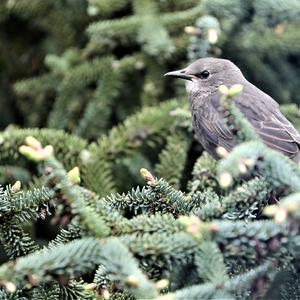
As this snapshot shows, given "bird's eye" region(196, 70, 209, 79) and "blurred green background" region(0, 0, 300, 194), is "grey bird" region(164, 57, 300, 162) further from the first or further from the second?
"blurred green background" region(0, 0, 300, 194)

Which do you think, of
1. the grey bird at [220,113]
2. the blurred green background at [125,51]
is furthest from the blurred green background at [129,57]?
the grey bird at [220,113]

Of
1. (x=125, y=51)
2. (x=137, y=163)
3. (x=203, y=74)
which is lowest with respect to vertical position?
(x=137, y=163)

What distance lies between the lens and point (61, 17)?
4797mm

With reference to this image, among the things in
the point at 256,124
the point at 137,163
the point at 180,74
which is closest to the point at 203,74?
the point at 180,74

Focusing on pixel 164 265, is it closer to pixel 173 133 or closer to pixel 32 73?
pixel 173 133

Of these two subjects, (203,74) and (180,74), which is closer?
(180,74)

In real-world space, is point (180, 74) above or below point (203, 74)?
above

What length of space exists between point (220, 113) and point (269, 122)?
1.18 ft

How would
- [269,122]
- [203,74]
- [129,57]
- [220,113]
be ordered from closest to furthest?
[220,113] < [269,122] < [129,57] < [203,74]

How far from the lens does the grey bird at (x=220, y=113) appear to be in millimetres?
4070

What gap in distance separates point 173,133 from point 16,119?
162 centimetres

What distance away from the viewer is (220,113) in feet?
13.2

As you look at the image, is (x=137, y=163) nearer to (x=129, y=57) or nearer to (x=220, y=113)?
(x=220, y=113)

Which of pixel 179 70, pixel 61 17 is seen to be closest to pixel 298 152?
pixel 179 70
